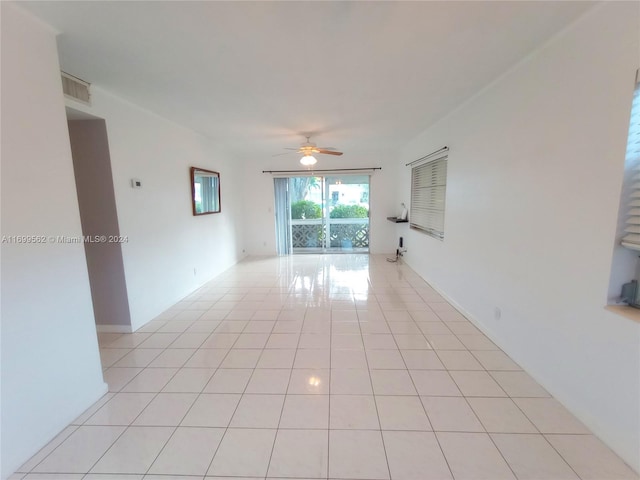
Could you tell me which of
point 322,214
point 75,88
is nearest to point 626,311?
point 75,88

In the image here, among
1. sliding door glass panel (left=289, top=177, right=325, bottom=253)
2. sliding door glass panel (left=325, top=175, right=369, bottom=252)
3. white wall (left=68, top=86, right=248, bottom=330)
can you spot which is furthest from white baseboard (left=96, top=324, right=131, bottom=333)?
sliding door glass panel (left=325, top=175, right=369, bottom=252)

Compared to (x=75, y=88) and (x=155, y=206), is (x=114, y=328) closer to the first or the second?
(x=155, y=206)

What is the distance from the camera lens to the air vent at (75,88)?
2.10 m

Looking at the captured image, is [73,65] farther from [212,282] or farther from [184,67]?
[212,282]

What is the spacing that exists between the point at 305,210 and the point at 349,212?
107 centimetres

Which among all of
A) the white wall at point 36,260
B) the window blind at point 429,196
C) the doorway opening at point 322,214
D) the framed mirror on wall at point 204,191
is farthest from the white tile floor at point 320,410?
the doorway opening at point 322,214

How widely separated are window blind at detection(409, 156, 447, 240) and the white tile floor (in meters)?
1.49

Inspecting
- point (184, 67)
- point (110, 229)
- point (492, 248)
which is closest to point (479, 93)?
point (492, 248)

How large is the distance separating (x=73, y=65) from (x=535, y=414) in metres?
3.94

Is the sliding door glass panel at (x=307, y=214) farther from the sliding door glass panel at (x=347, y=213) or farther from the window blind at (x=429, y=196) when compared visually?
the window blind at (x=429, y=196)

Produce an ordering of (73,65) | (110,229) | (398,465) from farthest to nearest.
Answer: (110,229), (73,65), (398,465)

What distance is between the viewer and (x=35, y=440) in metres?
1.49

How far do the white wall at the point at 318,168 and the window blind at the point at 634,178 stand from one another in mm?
4734

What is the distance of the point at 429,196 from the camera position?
4.21 m
